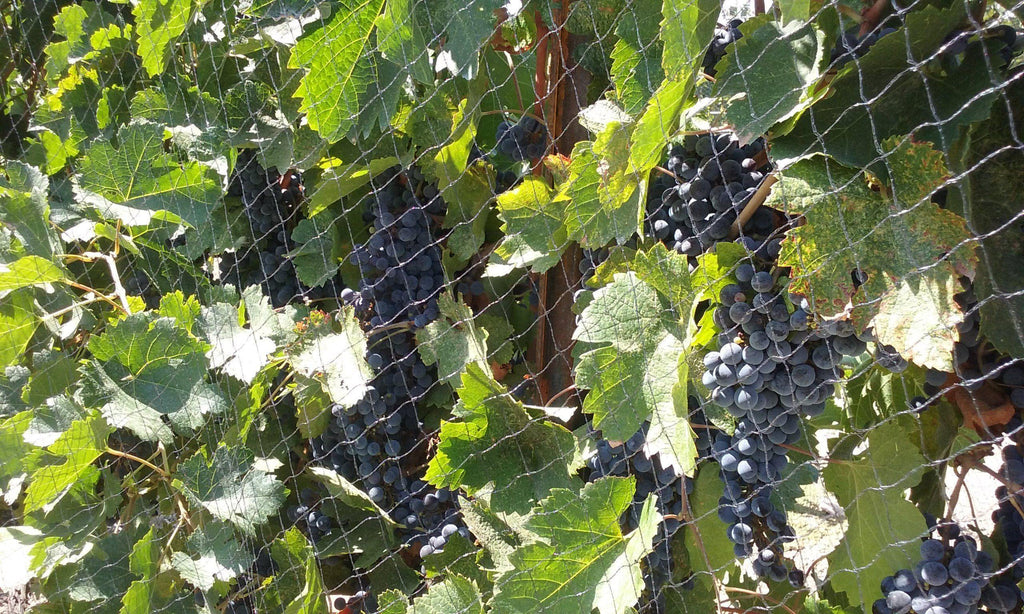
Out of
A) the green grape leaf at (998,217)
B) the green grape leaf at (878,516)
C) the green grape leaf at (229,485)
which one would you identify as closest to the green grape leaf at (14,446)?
the green grape leaf at (229,485)

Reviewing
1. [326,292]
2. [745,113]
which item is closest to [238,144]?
[326,292]

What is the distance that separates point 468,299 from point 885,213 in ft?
1.94

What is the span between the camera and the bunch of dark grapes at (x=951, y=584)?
659 mm

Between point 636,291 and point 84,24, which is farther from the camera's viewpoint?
point 84,24

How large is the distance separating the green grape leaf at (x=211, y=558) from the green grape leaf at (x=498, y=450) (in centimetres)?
34

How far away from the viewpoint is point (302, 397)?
110cm

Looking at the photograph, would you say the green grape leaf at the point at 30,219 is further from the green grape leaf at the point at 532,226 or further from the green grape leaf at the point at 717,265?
the green grape leaf at the point at 717,265

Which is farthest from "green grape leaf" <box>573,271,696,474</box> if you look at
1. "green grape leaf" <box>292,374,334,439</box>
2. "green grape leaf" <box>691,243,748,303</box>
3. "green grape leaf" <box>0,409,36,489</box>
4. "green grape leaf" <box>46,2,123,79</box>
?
"green grape leaf" <box>46,2,123,79</box>

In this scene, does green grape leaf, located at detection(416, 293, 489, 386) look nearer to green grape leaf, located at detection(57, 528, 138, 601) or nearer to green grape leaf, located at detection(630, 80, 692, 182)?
green grape leaf, located at detection(630, 80, 692, 182)

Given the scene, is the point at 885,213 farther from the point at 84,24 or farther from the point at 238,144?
the point at 84,24

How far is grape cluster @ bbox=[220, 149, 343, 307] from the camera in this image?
1.27 m

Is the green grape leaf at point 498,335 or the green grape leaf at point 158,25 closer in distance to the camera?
the green grape leaf at point 498,335

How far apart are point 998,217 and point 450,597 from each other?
674 millimetres

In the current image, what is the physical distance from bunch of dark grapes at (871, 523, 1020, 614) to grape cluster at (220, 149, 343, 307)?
87cm
